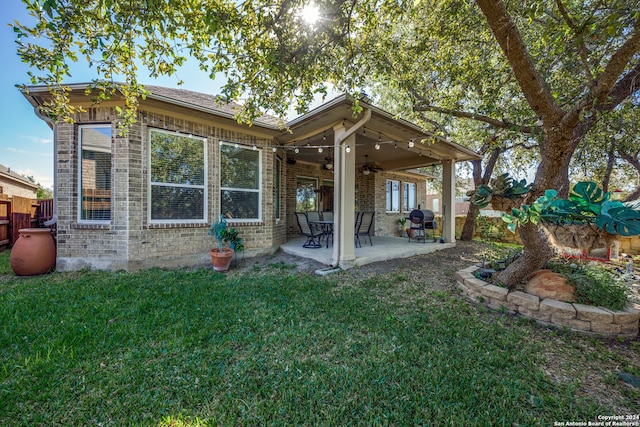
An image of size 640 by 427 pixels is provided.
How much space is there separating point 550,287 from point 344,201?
342 cm

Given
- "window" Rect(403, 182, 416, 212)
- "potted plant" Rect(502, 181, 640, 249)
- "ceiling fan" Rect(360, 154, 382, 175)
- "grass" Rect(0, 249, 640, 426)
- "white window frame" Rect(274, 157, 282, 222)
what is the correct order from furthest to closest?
1. "window" Rect(403, 182, 416, 212)
2. "ceiling fan" Rect(360, 154, 382, 175)
3. "white window frame" Rect(274, 157, 282, 222)
4. "potted plant" Rect(502, 181, 640, 249)
5. "grass" Rect(0, 249, 640, 426)

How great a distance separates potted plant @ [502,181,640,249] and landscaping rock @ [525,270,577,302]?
2.63 ft

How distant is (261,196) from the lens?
6.51 m

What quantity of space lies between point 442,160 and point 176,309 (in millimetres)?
8543

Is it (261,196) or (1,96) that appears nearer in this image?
(261,196)

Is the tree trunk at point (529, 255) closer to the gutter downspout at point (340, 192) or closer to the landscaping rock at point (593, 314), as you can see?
the landscaping rock at point (593, 314)

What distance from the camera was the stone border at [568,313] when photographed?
8.98 feet

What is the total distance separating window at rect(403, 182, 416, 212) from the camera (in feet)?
41.2

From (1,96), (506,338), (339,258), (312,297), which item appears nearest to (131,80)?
(312,297)

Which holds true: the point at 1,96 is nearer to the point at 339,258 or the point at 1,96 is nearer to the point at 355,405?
the point at 339,258

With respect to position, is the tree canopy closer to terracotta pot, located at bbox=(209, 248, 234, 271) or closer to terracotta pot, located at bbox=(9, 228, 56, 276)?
terracotta pot, located at bbox=(209, 248, 234, 271)

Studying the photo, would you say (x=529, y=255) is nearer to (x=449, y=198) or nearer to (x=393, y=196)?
(x=449, y=198)

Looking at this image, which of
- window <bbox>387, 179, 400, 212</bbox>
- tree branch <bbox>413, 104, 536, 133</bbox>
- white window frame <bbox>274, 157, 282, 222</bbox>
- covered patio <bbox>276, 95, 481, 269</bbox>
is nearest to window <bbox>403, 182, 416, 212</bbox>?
window <bbox>387, 179, 400, 212</bbox>

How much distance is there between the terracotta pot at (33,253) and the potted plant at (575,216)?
7.93 metres
